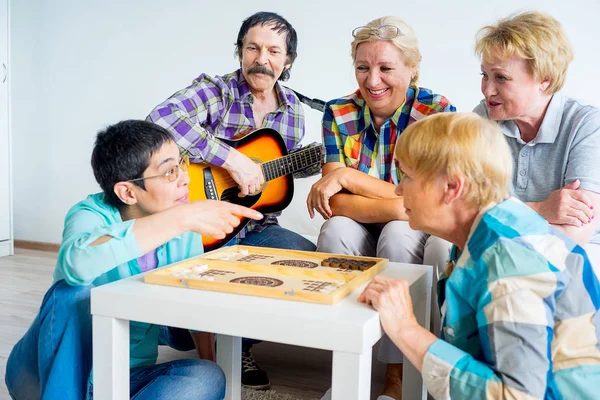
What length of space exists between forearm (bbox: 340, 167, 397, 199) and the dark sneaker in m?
0.62

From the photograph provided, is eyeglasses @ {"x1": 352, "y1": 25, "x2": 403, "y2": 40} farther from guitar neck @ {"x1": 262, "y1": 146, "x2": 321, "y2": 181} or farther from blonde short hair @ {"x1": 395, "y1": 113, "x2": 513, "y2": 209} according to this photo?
blonde short hair @ {"x1": 395, "y1": 113, "x2": 513, "y2": 209}

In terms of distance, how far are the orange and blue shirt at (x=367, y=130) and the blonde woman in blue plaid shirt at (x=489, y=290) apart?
883 mm

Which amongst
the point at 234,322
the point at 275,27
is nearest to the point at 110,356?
the point at 234,322

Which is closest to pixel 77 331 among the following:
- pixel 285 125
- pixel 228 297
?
pixel 228 297

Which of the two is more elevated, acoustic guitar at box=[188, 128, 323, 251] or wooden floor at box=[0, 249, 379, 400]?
acoustic guitar at box=[188, 128, 323, 251]

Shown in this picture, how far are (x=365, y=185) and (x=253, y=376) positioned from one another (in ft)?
2.20

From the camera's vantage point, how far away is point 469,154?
3.34 ft

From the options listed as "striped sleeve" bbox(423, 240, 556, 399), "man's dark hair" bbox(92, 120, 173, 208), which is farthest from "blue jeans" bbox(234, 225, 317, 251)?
"striped sleeve" bbox(423, 240, 556, 399)

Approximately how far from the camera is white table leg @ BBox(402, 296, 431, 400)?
1.40m

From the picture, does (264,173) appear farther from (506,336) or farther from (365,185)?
(506,336)

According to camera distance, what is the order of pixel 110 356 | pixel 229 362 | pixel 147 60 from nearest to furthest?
1. pixel 110 356
2. pixel 229 362
3. pixel 147 60

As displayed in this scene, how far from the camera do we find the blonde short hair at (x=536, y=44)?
1601mm

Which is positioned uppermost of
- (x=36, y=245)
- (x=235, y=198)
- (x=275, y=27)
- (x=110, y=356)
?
(x=275, y=27)

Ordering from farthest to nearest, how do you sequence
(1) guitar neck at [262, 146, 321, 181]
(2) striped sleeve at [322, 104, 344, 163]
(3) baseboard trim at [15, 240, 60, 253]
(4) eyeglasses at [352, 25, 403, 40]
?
(3) baseboard trim at [15, 240, 60, 253] → (1) guitar neck at [262, 146, 321, 181] → (2) striped sleeve at [322, 104, 344, 163] → (4) eyeglasses at [352, 25, 403, 40]
